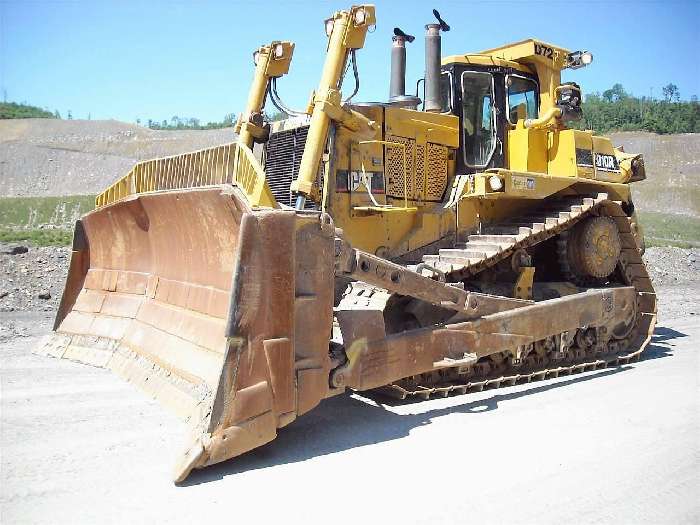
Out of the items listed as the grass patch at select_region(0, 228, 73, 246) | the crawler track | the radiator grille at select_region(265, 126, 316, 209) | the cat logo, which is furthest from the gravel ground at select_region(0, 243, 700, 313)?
the radiator grille at select_region(265, 126, 316, 209)

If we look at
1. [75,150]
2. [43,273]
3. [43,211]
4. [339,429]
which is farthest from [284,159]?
[75,150]

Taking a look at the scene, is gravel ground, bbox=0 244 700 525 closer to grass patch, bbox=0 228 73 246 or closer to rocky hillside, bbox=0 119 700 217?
grass patch, bbox=0 228 73 246

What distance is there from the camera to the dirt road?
3.39 metres

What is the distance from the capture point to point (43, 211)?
90.3 ft

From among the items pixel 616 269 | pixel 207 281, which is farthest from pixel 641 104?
pixel 207 281

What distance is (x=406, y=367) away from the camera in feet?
16.4

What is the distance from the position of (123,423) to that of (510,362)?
361cm

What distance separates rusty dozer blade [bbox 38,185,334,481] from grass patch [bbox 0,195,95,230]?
61.1ft

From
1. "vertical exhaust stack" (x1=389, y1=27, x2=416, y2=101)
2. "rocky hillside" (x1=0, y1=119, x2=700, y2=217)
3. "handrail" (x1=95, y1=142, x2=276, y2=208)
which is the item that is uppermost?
"rocky hillside" (x1=0, y1=119, x2=700, y2=217)

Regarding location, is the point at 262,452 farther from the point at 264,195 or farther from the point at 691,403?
the point at 691,403

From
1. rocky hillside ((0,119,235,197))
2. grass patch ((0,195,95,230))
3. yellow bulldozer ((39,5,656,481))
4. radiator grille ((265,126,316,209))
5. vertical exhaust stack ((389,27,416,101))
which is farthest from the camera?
rocky hillside ((0,119,235,197))

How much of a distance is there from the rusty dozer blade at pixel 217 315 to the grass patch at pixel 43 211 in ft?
61.1

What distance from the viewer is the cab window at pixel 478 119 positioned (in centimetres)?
707

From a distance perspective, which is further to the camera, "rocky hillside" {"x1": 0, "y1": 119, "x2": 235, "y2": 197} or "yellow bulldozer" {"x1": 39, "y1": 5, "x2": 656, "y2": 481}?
"rocky hillside" {"x1": 0, "y1": 119, "x2": 235, "y2": 197}
